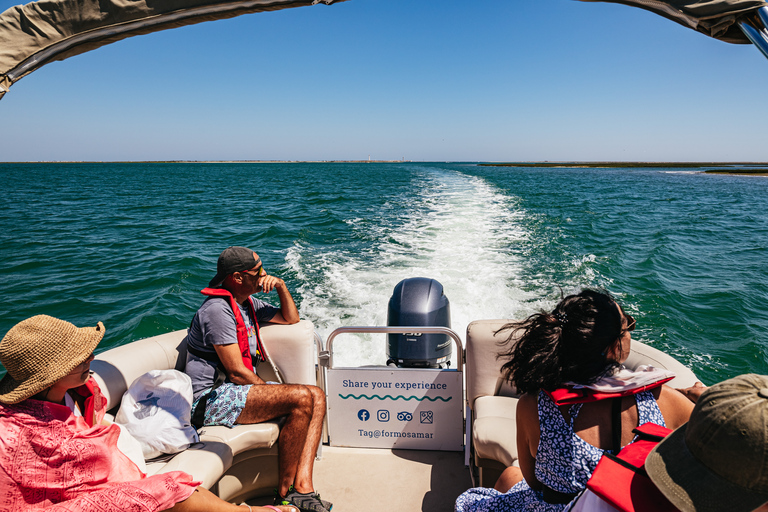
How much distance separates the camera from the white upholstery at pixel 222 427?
201cm

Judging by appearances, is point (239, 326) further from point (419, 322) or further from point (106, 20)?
point (106, 20)

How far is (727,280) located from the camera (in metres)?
7.70

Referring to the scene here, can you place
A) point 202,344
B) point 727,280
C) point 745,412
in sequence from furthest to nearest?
point 727,280 < point 202,344 < point 745,412

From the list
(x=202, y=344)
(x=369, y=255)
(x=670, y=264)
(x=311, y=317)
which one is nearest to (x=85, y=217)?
(x=369, y=255)

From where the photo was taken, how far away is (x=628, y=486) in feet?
2.74

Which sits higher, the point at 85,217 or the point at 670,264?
the point at 85,217

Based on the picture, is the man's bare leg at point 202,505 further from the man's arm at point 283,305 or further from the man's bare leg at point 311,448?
the man's arm at point 283,305

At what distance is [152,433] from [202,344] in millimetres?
554

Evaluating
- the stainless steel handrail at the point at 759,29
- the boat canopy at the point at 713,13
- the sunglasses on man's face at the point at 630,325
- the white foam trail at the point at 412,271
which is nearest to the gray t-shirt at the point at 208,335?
the sunglasses on man's face at the point at 630,325

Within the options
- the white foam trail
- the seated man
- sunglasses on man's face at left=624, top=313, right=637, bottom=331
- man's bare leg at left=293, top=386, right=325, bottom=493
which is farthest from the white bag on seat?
the white foam trail

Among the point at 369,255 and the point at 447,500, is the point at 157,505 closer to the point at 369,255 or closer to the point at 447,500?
the point at 447,500

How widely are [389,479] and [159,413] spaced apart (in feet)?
4.75

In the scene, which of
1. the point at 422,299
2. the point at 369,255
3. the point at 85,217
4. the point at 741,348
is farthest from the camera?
the point at 85,217

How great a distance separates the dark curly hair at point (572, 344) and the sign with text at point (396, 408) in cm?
137
